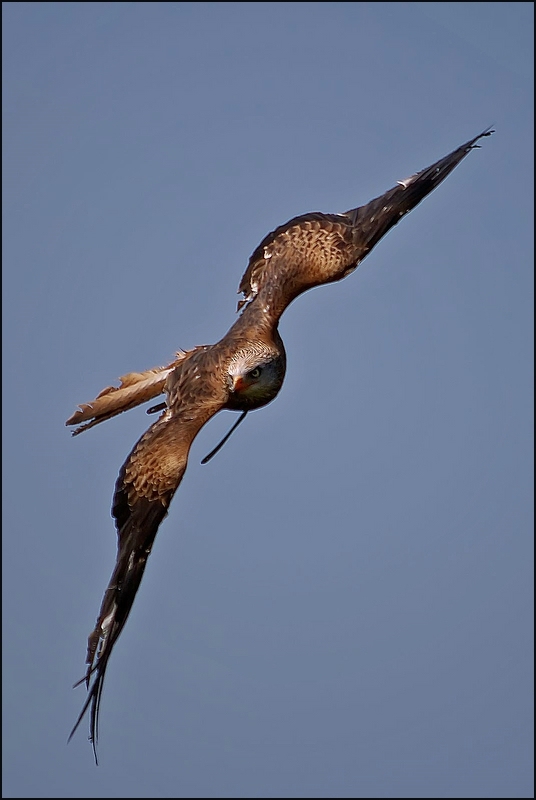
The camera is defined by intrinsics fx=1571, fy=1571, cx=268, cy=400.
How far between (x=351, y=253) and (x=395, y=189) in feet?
2.80

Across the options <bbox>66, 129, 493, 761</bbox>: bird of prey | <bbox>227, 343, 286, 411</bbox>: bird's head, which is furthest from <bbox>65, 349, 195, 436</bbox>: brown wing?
<bbox>227, 343, 286, 411</bbox>: bird's head

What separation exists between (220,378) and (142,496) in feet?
4.25

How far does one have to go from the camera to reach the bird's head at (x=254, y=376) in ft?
44.8

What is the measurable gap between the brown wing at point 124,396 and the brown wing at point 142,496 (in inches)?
26.6

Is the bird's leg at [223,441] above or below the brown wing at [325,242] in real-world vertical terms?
below

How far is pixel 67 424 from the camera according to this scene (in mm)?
14352

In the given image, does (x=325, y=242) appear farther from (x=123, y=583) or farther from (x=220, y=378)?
(x=123, y=583)

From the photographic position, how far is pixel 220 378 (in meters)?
13.9

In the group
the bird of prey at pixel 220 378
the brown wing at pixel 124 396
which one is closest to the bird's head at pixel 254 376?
the bird of prey at pixel 220 378

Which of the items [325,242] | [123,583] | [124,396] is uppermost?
[325,242]

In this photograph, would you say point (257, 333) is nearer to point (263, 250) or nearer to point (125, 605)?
point (263, 250)

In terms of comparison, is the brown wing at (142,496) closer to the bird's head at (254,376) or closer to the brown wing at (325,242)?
the bird's head at (254,376)

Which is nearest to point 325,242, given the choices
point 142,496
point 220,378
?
point 220,378

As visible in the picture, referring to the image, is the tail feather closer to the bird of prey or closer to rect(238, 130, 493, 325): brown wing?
the bird of prey
